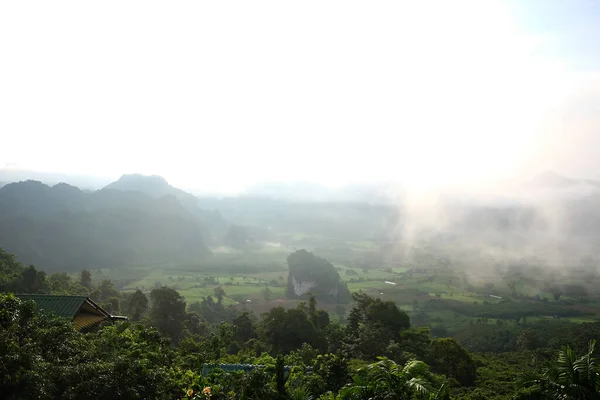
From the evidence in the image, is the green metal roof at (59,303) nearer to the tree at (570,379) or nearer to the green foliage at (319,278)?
the tree at (570,379)

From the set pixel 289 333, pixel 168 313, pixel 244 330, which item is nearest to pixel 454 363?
pixel 289 333

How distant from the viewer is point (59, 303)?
1409cm

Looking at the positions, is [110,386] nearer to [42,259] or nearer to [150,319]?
[150,319]

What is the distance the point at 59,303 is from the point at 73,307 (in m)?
0.57

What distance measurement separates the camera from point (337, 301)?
229ft

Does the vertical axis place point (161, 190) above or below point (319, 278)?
above

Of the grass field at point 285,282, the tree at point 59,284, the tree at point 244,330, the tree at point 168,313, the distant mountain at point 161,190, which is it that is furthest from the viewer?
the distant mountain at point 161,190

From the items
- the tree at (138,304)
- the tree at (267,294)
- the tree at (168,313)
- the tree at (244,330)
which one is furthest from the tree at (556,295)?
the tree at (138,304)

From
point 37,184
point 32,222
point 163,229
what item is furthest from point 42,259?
point 37,184

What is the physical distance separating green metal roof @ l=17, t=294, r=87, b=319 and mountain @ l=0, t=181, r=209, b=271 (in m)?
78.8

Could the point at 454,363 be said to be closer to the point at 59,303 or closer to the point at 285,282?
the point at 59,303

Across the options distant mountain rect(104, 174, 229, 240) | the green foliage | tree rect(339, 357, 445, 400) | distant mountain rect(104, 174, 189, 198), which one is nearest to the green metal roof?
tree rect(339, 357, 445, 400)

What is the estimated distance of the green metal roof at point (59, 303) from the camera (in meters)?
13.7

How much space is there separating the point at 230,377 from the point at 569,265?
11622 cm
